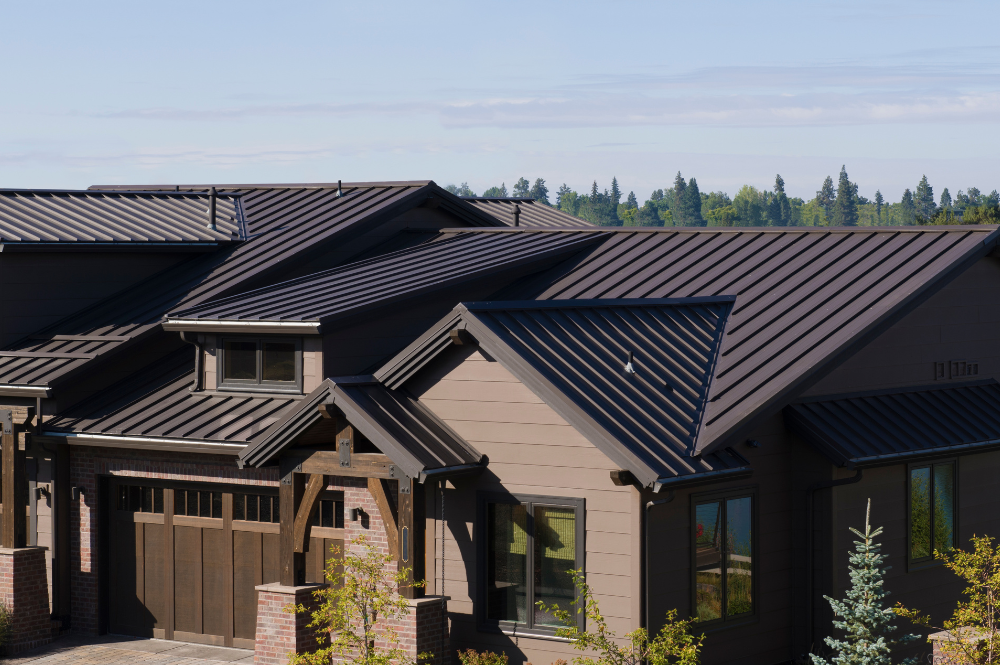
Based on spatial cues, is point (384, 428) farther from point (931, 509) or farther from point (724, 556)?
point (931, 509)

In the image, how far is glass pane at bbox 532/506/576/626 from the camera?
1712 cm

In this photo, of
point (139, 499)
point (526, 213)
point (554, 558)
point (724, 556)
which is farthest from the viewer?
point (526, 213)

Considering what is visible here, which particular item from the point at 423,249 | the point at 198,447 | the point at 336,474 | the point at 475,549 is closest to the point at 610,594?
the point at 475,549

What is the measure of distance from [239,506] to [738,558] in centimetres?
764

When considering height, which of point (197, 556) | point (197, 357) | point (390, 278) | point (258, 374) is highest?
point (390, 278)

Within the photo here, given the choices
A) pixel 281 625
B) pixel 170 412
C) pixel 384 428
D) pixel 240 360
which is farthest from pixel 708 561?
pixel 170 412

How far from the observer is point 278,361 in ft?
67.5

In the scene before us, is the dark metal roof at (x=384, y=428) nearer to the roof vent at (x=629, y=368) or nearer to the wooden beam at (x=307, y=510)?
the wooden beam at (x=307, y=510)

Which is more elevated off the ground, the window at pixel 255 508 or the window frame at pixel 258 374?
the window frame at pixel 258 374

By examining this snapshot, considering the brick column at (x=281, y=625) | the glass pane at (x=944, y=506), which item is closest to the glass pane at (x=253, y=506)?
the brick column at (x=281, y=625)

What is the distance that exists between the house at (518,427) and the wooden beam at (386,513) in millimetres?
32

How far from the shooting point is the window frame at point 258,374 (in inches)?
796

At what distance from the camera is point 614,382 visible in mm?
17875

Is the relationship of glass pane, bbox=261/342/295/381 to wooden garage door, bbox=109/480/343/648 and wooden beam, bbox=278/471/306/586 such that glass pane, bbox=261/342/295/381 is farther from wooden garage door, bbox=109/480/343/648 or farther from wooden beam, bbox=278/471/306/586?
wooden beam, bbox=278/471/306/586
